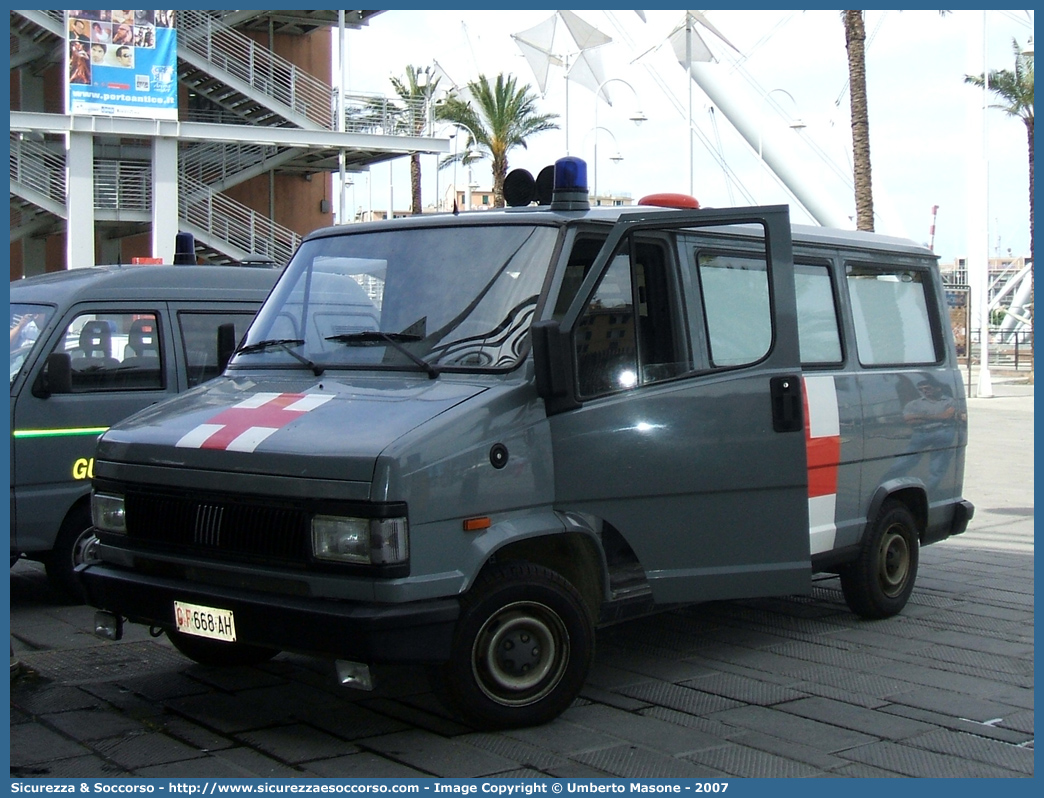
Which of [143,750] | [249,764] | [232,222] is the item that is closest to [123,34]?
[232,222]

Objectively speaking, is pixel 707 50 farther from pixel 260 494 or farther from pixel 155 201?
pixel 260 494

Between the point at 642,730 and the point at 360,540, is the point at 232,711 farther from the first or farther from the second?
the point at 642,730

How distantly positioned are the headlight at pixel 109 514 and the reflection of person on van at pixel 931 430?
465cm

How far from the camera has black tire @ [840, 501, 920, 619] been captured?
7.85 meters

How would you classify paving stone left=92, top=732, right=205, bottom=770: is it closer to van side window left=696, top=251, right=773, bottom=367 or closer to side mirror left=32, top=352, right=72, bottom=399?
van side window left=696, top=251, right=773, bottom=367

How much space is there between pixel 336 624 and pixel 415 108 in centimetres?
3642

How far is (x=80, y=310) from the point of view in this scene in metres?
8.62

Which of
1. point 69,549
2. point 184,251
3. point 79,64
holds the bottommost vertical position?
point 69,549

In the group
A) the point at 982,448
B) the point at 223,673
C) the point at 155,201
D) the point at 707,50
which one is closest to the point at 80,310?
the point at 223,673

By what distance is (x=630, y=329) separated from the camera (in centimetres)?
611

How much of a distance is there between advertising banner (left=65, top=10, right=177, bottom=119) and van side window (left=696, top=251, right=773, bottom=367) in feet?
92.2

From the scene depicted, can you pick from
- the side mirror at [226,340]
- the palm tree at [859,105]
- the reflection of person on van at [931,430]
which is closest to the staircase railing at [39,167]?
the palm tree at [859,105]

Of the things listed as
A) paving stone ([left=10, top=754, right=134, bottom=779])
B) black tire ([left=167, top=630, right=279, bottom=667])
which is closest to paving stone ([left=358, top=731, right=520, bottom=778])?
paving stone ([left=10, top=754, right=134, bottom=779])

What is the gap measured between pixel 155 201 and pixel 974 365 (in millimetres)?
31454
